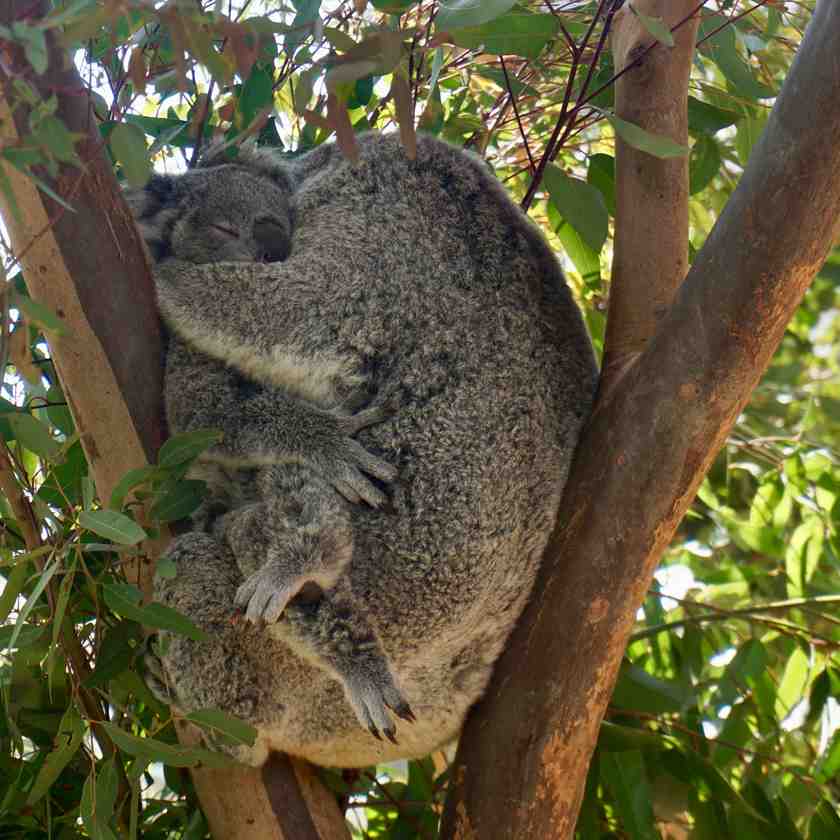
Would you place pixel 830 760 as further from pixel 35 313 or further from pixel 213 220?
pixel 35 313

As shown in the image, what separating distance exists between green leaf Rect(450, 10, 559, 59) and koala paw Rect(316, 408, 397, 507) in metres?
0.89

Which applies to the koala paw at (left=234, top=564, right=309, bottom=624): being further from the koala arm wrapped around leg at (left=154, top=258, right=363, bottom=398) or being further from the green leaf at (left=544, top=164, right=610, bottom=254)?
the green leaf at (left=544, top=164, right=610, bottom=254)

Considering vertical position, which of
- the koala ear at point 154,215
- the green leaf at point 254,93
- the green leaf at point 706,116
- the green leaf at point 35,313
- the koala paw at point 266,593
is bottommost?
the koala paw at point 266,593

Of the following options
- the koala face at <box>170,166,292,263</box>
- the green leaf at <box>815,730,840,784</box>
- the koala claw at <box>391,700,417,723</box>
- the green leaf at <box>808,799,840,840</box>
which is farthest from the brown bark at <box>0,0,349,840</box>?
the green leaf at <box>815,730,840,784</box>

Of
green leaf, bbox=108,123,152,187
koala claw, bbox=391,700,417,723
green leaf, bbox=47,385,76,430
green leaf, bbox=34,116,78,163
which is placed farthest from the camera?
green leaf, bbox=47,385,76,430

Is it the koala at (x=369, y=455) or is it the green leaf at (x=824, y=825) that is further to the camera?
the green leaf at (x=824, y=825)

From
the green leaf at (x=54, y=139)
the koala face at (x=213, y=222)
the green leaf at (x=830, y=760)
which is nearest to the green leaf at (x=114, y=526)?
the green leaf at (x=54, y=139)

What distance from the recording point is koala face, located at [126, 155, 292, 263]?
2592mm

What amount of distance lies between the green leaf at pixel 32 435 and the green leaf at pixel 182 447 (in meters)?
0.24

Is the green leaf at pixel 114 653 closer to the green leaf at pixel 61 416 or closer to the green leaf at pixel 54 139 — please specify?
the green leaf at pixel 61 416

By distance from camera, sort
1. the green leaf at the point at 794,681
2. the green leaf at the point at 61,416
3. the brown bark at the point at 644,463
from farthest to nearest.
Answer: the green leaf at the point at 794,681
the green leaf at the point at 61,416
the brown bark at the point at 644,463

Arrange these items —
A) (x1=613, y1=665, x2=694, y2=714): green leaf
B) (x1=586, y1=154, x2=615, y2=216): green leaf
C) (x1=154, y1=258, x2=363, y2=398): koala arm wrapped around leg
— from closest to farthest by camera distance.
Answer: (x1=154, y1=258, x2=363, y2=398): koala arm wrapped around leg, (x1=613, y1=665, x2=694, y2=714): green leaf, (x1=586, y1=154, x2=615, y2=216): green leaf

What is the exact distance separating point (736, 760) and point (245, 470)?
5.60 feet

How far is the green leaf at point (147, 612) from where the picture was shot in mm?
1975
